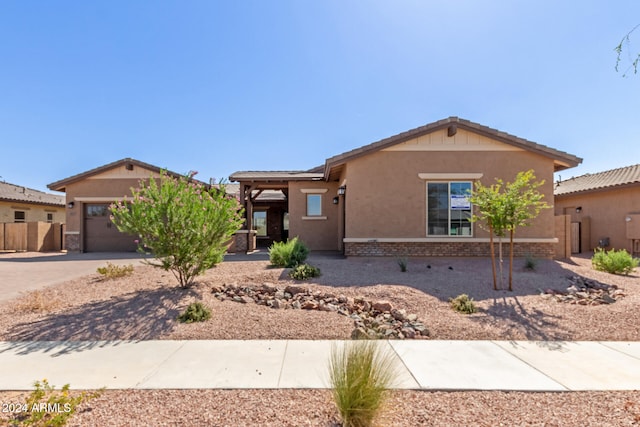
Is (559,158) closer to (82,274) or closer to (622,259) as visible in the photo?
(622,259)

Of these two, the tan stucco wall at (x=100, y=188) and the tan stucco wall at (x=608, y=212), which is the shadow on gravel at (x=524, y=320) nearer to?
the tan stucco wall at (x=608, y=212)

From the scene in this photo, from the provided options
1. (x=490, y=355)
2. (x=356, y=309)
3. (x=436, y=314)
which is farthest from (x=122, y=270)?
Result: (x=490, y=355)

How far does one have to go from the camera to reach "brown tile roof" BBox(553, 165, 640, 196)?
1561cm

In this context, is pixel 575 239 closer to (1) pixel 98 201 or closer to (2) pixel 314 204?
(2) pixel 314 204

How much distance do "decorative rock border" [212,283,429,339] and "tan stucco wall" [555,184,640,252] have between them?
15.7 meters

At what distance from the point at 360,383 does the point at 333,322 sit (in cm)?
276

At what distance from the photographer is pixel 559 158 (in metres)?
11.4

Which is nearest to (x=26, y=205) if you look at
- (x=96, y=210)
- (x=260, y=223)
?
(x=96, y=210)

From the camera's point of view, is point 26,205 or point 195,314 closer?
point 195,314

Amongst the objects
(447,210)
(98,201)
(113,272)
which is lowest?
(113,272)

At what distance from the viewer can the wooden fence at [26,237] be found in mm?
17172

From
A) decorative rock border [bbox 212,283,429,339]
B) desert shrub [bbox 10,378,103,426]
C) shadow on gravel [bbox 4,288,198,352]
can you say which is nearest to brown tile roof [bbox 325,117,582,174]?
decorative rock border [bbox 212,283,429,339]

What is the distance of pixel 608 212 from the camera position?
Answer: 630 inches

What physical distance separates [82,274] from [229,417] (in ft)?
30.7
